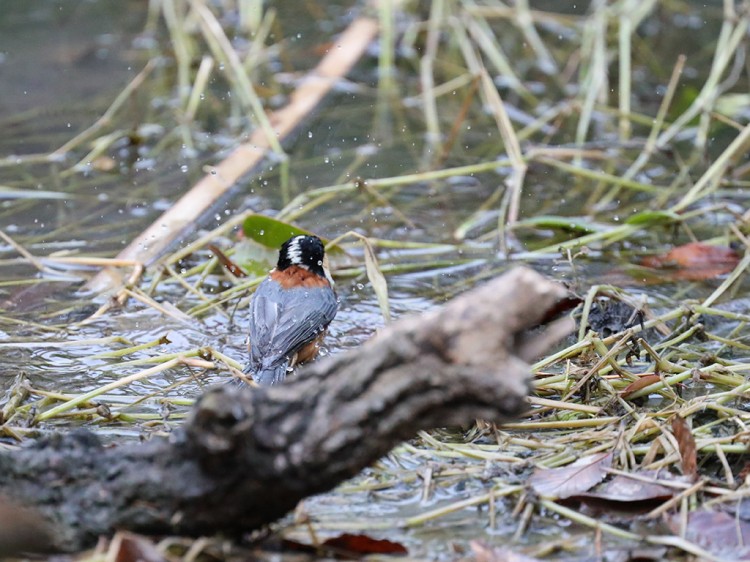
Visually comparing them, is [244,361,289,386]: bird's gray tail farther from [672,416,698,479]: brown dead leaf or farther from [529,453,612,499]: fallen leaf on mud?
[672,416,698,479]: brown dead leaf

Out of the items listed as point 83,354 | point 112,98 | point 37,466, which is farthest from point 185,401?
point 112,98

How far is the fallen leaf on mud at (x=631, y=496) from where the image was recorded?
352 centimetres

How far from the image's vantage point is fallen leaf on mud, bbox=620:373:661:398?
4.28 metres

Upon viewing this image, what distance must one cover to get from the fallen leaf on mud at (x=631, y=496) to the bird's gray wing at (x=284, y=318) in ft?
6.27

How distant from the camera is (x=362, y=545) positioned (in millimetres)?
3197

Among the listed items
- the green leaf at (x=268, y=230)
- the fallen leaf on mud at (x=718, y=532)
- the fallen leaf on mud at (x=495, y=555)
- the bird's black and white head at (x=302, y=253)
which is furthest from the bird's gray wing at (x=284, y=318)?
the fallen leaf on mud at (x=718, y=532)

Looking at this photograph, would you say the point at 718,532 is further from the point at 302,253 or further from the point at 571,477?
the point at 302,253

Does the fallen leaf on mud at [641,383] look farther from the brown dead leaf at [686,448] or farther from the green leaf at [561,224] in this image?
the green leaf at [561,224]

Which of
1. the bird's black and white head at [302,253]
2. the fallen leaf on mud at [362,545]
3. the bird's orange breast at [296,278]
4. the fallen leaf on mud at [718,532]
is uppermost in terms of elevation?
the bird's black and white head at [302,253]

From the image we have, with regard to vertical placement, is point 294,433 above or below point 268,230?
above

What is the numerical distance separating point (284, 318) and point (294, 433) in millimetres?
2449

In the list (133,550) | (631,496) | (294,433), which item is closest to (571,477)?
(631,496)

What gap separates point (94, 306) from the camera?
5.81m

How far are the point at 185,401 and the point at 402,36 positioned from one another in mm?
6898
